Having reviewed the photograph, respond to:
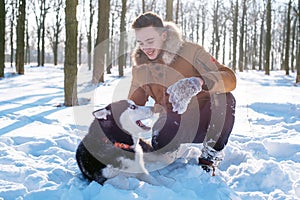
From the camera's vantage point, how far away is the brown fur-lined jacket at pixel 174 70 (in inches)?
105

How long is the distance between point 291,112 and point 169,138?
12.2 ft

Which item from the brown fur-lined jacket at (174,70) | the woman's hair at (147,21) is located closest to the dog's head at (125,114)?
the brown fur-lined jacket at (174,70)

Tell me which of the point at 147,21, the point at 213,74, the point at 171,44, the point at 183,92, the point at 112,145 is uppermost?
the point at 147,21

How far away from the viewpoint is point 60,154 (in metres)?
3.24

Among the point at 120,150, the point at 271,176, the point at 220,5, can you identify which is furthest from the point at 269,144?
the point at 220,5

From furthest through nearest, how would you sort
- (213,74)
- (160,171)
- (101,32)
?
(101,32), (160,171), (213,74)

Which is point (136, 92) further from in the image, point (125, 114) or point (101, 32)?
point (101, 32)

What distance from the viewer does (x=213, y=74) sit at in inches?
103

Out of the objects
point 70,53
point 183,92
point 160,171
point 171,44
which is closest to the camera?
point 183,92

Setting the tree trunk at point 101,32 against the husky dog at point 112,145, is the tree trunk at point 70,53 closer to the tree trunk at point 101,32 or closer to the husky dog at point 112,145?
the husky dog at point 112,145

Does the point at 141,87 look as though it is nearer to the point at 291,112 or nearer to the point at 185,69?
the point at 185,69

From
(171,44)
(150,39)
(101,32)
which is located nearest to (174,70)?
(171,44)

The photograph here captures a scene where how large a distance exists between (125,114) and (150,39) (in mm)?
724

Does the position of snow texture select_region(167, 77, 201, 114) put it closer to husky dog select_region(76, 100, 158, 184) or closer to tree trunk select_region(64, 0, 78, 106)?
husky dog select_region(76, 100, 158, 184)
